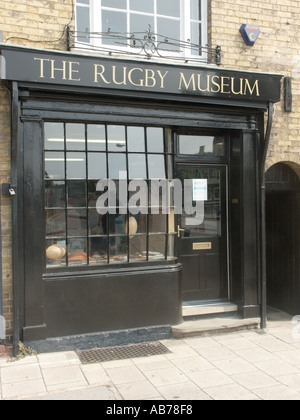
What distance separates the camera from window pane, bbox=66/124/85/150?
5.38 meters

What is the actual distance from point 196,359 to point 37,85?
3639 millimetres

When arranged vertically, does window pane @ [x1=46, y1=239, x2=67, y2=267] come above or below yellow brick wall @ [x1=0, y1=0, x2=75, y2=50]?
below

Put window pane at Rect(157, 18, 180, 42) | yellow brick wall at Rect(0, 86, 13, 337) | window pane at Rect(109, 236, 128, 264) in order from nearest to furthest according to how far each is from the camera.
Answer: yellow brick wall at Rect(0, 86, 13, 337) → window pane at Rect(109, 236, 128, 264) → window pane at Rect(157, 18, 180, 42)

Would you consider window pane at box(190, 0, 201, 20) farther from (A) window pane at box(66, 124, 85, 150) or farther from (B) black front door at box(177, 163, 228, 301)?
(A) window pane at box(66, 124, 85, 150)

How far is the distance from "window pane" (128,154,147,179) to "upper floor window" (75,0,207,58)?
55.0 inches

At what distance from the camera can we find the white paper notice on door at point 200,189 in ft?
20.6

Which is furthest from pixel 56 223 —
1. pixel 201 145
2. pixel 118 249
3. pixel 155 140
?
pixel 201 145

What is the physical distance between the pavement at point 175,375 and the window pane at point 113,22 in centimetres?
405

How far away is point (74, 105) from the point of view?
5.27 meters

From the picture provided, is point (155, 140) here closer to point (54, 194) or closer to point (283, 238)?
point (54, 194)

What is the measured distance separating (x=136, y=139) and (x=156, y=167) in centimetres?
47

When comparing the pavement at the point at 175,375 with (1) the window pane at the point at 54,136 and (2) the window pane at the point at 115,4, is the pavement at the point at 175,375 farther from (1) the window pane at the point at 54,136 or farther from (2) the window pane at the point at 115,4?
(2) the window pane at the point at 115,4

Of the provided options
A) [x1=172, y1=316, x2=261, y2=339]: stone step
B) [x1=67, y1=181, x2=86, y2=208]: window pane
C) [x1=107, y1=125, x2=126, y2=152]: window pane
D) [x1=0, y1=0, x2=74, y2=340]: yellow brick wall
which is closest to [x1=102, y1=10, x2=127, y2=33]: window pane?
[x1=0, y1=0, x2=74, y2=340]: yellow brick wall

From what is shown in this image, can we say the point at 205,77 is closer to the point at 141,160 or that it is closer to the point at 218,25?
the point at 218,25
